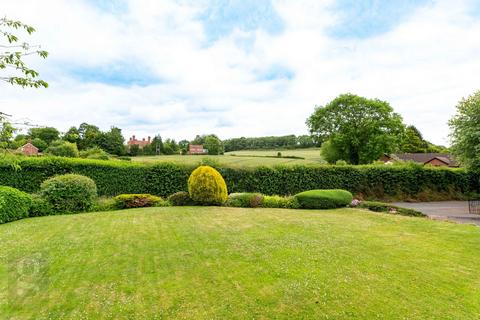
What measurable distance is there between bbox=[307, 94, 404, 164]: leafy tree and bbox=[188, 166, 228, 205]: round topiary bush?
2278cm

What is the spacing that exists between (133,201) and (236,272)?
1000 cm

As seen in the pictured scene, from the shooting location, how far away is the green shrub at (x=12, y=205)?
9.51m

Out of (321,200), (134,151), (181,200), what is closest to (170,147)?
(134,151)

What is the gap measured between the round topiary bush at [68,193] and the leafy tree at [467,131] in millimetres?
20181

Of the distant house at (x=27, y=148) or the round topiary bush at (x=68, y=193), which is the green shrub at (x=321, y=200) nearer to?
the round topiary bush at (x=68, y=193)

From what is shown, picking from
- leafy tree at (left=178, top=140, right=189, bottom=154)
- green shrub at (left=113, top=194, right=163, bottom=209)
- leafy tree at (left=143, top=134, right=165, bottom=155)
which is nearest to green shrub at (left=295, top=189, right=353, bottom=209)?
green shrub at (left=113, top=194, right=163, bottom=209)

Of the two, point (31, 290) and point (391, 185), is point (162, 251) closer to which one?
point (31, 290)

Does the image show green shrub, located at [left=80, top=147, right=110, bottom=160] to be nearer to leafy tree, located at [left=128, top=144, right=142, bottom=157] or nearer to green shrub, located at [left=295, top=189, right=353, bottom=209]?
green shrub, located at [left=295, top=189, right=353, bottom=209]

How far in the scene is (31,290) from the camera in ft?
13.9

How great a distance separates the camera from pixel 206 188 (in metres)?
13.4

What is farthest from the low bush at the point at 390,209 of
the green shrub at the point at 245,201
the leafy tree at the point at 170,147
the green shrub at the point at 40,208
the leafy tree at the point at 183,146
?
the leafy tree at the point at 170,147

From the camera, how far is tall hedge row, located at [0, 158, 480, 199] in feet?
45.2

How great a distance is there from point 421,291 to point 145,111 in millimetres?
21472

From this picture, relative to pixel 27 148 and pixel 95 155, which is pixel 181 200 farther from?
pixel 95 155
